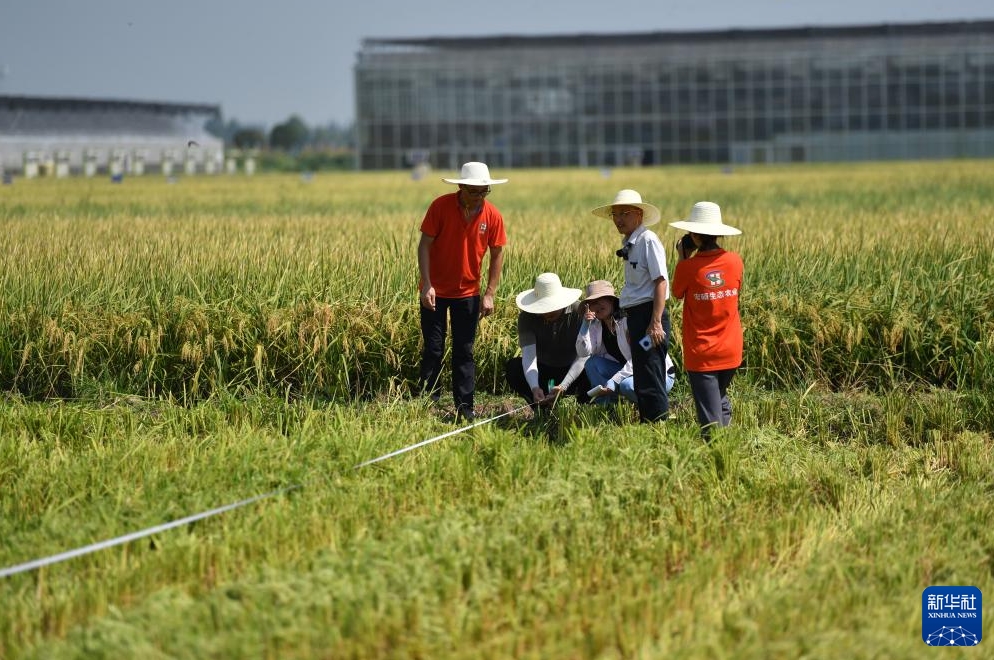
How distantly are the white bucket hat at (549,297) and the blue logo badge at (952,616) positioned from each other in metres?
3.18

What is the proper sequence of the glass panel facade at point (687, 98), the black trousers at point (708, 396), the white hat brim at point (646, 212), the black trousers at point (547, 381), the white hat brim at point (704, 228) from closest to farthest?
the white hat brim at point (704, 228), the black trousers at point (708, 396), the white hat brim at point (646, 212), the black trousers at point (547, 381), the glass panel facade at point (687, 98)

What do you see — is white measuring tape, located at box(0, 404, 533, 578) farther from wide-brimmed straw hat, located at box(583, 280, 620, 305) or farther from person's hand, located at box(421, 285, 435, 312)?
wide-brimmed straw hat, located at box(583, 280, 620, 305)

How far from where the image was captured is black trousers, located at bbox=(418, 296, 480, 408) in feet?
24.0

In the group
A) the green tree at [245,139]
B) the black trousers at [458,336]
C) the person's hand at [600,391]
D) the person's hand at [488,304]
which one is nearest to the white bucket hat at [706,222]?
the person's hand at [600,391]

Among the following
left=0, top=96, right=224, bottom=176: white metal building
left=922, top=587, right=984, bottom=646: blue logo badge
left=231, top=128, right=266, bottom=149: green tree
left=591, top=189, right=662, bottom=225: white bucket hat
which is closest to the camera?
left=922, top=587, right=984, bottom=646: blue logo badge

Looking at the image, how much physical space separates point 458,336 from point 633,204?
152 cm

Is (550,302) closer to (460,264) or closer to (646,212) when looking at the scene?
(460,264)

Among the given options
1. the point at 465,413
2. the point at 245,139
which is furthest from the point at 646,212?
the point at 245,139

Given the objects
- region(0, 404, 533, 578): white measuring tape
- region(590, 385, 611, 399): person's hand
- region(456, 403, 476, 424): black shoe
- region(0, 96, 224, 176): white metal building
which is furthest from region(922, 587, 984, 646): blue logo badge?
region(0, 96, 224, 176): white metal building

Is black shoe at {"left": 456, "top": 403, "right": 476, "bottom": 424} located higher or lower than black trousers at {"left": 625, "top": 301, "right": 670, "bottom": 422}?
lower

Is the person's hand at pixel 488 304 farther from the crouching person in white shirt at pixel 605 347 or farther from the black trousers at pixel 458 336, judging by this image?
the crouching person in white shirt at pixel 605 347

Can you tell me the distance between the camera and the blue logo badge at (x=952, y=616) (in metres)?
3.86

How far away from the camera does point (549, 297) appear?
701cm

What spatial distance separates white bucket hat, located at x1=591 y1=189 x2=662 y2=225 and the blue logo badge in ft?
9.20
